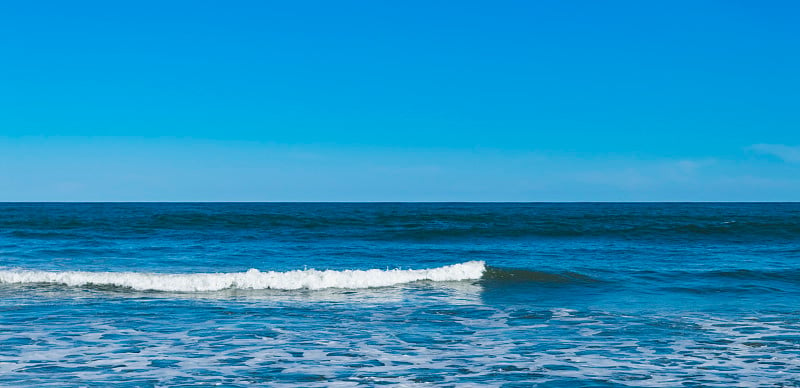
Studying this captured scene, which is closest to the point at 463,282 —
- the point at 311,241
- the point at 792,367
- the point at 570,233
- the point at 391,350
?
the point at 391,350

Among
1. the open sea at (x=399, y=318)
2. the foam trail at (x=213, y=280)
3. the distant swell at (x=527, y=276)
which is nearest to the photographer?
the open sea at (x=399, y=318)

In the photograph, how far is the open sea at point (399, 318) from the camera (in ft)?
27.6

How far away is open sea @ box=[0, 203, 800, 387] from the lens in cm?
841

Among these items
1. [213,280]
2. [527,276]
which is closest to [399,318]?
[213,280]

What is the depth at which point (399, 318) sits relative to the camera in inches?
484

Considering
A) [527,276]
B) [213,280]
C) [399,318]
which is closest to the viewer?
[399,318]

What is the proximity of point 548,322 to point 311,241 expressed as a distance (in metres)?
20.9

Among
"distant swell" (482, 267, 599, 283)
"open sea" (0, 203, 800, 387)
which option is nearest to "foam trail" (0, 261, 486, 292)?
"open sea" (0, 203, 800, 387)

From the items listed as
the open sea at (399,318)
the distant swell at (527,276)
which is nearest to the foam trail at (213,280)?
the open sea at (399,318)

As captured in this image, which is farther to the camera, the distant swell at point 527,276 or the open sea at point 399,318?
the distant swell at point 527,276

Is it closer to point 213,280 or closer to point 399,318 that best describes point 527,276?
point 399,318

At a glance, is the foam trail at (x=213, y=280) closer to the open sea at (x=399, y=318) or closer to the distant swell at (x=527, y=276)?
the open sea at (x=399, y=318)

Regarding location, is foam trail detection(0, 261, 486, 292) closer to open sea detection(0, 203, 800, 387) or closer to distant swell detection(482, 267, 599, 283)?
open sea detection(0, 203, 800, 387)

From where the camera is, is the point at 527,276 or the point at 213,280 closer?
the point at 213,280
